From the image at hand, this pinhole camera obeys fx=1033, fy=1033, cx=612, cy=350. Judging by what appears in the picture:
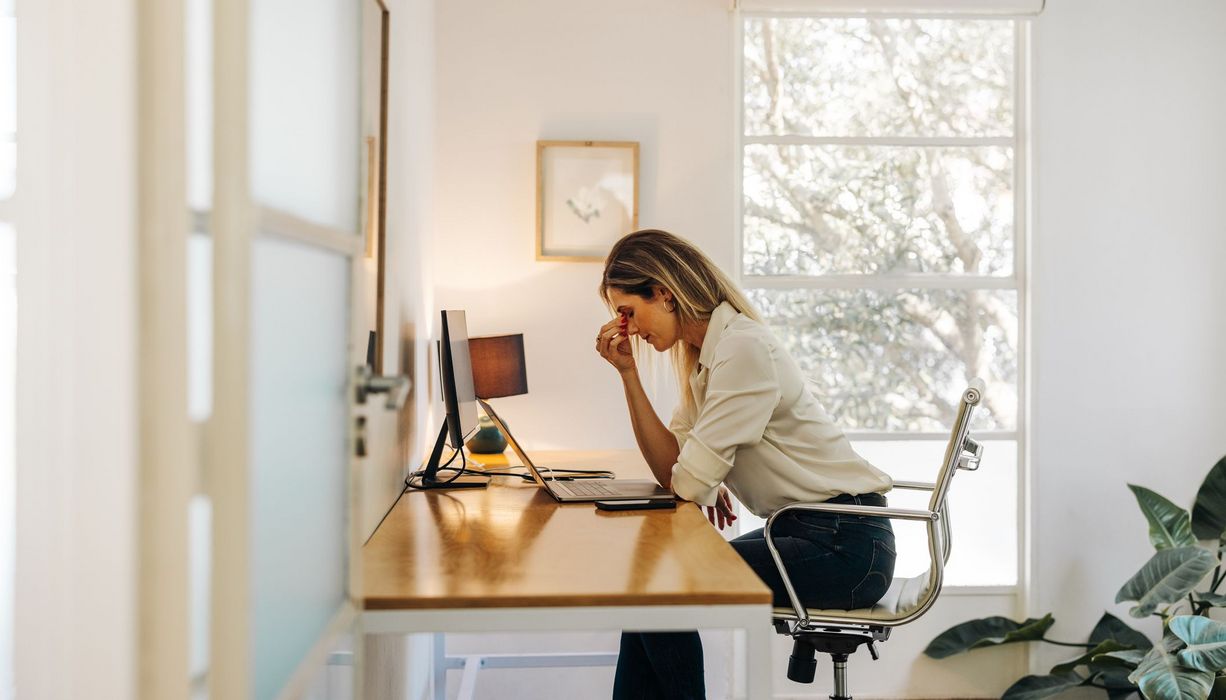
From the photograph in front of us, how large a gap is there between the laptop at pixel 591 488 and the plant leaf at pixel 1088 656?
1648 millimetres

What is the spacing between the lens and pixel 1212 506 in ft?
10.6

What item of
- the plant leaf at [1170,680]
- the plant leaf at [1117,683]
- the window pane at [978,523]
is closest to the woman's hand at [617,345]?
the window pane at [978,523]

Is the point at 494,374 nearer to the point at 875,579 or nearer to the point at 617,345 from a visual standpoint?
the point at 617,345

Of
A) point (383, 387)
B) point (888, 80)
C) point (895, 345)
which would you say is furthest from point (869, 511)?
point (888, 80)

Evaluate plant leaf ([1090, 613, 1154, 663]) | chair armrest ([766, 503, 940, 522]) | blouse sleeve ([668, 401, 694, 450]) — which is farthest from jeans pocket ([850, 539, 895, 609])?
plant leaf ([1090, 613, 1154, 663])

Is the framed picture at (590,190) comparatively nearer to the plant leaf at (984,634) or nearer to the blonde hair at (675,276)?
the blonde hair at (675,276)

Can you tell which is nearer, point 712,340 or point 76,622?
point 76,622

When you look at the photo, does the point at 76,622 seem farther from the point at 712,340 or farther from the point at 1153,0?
the point at 1153,0

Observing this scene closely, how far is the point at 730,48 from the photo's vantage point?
11.0 ft

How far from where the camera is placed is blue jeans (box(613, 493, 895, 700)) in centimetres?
212

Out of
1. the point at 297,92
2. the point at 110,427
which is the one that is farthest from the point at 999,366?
the point at 110,427

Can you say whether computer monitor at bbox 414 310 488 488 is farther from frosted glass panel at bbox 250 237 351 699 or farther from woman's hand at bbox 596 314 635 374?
frosted glass panel at bbox 250 237 351 699

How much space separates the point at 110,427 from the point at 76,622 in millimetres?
172

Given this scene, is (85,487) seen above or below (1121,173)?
below
